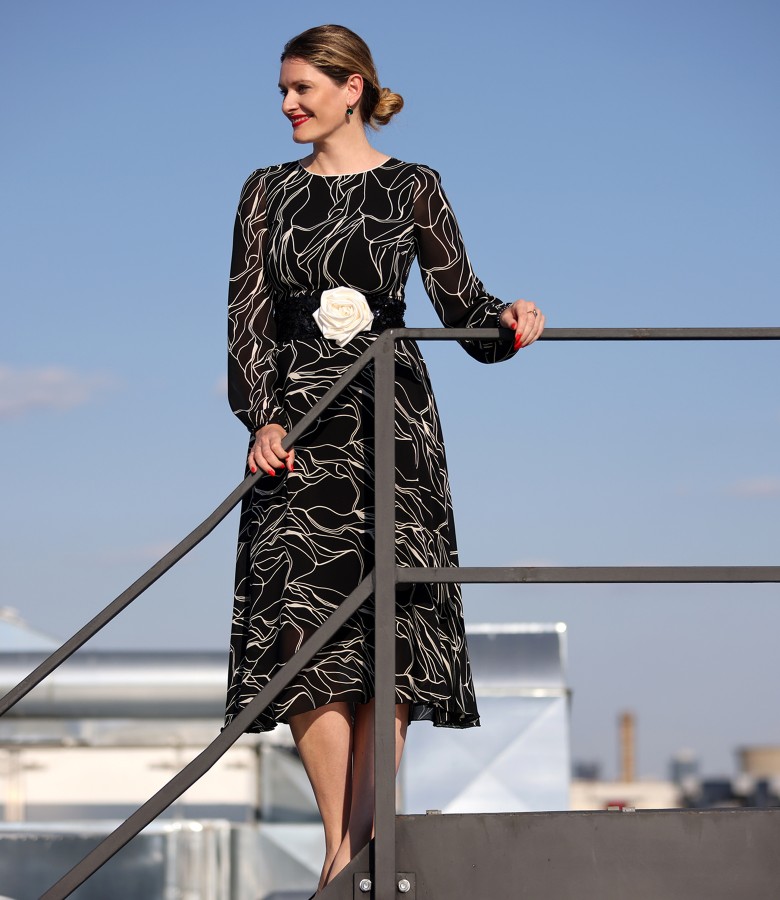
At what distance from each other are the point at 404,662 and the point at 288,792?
24.8ft

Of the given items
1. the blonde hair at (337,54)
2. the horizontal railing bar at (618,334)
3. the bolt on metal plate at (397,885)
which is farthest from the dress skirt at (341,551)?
the blonde hair at (337,54)

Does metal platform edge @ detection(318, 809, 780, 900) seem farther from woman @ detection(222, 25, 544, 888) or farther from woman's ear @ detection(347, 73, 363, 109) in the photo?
woman's ear @ detection(347, 73, 363, 109)

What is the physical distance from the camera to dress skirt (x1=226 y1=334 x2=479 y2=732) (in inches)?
113

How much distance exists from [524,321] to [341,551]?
668 millimetres

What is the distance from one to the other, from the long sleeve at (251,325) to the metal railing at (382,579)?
0.63 feet

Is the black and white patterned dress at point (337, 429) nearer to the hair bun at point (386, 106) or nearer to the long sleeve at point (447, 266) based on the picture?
the long sleeve at point (447, 266)

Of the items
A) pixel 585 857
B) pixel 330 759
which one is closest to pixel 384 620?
pixel 330 759

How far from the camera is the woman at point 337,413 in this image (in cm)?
289

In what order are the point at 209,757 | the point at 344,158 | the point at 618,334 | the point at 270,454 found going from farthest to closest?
1. the point at 344,158
2. the point at 270,454
3. the point at 618,334
4. the point at 209,757

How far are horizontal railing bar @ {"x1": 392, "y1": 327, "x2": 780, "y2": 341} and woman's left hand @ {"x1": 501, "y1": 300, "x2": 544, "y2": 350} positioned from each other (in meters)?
0.04

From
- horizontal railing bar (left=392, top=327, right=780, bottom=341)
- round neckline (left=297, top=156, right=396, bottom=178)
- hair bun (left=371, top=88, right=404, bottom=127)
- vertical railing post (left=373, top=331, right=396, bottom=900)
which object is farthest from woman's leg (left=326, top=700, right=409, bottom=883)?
hair bun (left=371, top=88, right=404, bottom=127)

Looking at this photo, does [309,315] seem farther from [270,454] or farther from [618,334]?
[618,334]

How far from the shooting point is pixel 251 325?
10.3 feet

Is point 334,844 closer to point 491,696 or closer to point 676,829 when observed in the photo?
point 676,829
